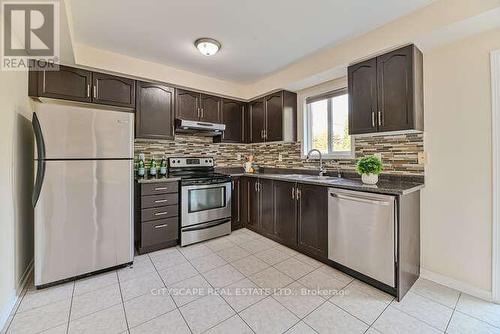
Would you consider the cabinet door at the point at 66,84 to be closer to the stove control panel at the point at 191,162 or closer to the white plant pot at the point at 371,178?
the stove control panel at the point at 191,162

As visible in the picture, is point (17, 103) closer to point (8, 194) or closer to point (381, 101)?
point (8, 194)

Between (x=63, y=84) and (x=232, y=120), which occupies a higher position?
(x=63, y=84)

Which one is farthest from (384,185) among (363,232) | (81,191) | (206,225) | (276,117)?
(81,191)

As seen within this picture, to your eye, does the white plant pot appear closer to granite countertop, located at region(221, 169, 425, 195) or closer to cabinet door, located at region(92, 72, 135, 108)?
granite countertop, located at region(221, 169, 425, 195)

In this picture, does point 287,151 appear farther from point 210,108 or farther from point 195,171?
point 195,171

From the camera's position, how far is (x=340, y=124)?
10.0ft

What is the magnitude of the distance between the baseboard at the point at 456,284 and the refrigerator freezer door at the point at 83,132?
3.22m

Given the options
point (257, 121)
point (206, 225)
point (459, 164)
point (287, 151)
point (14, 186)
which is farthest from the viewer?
point (257, 121)

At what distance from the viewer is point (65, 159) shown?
204 cm

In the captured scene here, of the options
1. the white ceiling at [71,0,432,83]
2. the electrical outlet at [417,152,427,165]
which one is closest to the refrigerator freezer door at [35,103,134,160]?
the white ceiling at [71,0,432,83]

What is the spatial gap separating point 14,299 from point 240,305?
5.90 ft

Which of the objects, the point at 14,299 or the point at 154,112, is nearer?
the point at 14,299

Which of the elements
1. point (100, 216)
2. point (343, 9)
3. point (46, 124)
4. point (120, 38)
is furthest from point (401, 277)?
point (120, 38)

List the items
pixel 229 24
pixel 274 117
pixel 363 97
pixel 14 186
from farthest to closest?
pixel 274 117
pixel 363 97
pixel 229 24
pixel 14 186
